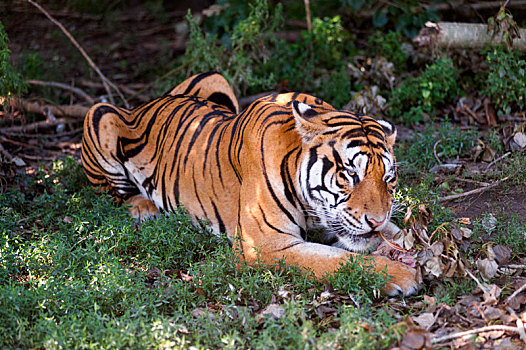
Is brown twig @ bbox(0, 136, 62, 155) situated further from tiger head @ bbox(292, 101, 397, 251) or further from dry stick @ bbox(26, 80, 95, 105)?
tiger head @ bbox(292, 101, 397, 251)

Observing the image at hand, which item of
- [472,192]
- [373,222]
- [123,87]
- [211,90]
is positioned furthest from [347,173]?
[123,87]

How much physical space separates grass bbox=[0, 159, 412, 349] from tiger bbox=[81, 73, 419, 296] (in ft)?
0.52

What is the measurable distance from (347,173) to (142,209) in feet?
7.16

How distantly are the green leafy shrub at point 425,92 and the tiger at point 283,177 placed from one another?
2.47 meters

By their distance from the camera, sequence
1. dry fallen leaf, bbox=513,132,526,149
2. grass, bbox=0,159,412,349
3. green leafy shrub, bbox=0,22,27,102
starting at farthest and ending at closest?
green leafy shrub, bbox=0,22,27,102
dry fallen leaf, bbox=513,132,526,149
grass, bbox=0,159,412,349

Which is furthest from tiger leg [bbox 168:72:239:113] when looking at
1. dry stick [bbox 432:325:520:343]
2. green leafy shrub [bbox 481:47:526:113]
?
dry stick [bbox 432:325:520:343]

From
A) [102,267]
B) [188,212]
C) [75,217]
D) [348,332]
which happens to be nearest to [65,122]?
[75,217]

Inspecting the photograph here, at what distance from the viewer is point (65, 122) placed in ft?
23.9

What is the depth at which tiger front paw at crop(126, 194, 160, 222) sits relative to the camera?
529cm

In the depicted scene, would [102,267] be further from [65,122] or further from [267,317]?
[65,122]

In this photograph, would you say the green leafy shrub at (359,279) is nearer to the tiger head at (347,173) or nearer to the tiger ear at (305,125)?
the tiger head at (347,173)

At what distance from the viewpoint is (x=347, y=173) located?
151 inches

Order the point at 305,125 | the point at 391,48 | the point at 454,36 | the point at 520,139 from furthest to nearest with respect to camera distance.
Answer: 1. the point at 391,48
2. the point at 454,36
3. the point at 520,139
4. the point at 305,125

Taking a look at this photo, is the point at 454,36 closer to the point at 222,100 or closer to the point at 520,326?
the point at 222,100
